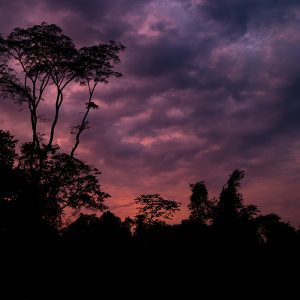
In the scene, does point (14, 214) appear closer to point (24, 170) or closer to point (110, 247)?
point (24, 170)

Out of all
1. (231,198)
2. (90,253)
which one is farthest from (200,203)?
(90,253)

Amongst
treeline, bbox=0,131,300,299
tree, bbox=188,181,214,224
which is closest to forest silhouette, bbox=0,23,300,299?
treeline, bbox=0,131,300,299

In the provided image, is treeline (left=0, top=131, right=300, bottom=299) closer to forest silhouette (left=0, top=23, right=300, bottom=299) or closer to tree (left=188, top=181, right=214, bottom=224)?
forest silhouette (left=0, top=23, right=300, bottom=299)

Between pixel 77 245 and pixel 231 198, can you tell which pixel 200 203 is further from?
pixel 77 245

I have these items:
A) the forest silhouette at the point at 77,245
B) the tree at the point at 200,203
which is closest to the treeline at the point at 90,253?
the forest silhouette at the point at 77,245

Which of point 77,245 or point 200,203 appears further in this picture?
point 200,203

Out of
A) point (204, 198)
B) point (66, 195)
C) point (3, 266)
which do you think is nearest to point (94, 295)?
point (3, 266)

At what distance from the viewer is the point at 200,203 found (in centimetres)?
6475

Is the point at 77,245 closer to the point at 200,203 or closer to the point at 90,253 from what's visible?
the point at 90,253

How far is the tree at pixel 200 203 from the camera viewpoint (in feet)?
208

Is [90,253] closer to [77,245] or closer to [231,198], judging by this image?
[77,245]

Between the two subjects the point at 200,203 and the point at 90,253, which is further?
the point at 200,203

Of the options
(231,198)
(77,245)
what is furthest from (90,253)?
(231,198)

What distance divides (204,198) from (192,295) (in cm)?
3270
